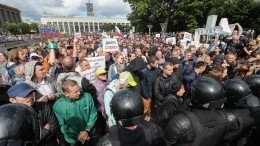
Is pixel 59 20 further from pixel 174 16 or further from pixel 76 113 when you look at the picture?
pixel 76 113

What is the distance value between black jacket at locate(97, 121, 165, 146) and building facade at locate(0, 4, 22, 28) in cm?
11281

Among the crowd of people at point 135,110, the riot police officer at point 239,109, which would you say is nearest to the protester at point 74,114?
the crowd of people at point 135,110

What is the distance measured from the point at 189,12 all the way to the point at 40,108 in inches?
1219

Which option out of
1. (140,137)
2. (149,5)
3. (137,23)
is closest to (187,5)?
(149,5)

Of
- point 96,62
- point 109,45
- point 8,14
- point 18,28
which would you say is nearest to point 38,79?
point 96,62

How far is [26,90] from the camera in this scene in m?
2.39

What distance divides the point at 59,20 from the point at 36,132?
133581 millimetres

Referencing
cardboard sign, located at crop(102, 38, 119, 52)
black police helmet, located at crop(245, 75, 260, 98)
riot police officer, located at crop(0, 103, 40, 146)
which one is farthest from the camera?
cardboard sign, located at crop(102, 38, 119, 52)

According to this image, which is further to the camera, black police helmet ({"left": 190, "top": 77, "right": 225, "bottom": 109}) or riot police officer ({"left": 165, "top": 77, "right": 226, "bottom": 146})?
black police helmet ({"left": 190, "top": 77, "right": 225, "bottom": 109})

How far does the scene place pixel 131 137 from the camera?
6.03 ft

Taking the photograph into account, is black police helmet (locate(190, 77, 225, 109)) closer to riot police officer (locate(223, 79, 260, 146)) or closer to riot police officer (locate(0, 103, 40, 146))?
riot police officer (locate(223, 79, 260, 146))

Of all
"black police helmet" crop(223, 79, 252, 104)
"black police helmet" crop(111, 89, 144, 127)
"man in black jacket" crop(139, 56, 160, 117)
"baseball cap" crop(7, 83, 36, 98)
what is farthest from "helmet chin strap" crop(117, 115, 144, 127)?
"man in black jacket" crop(139, 56, 160, 117)

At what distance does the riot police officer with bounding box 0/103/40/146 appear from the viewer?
1.36 m

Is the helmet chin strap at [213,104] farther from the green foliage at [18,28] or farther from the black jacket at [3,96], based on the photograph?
the green foliage at [18,28]
